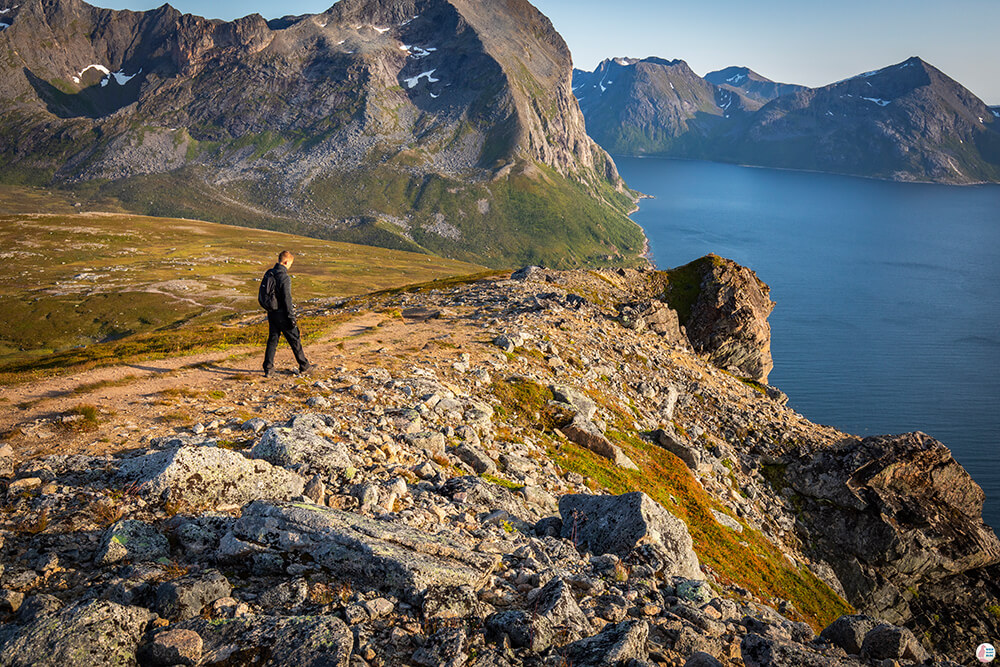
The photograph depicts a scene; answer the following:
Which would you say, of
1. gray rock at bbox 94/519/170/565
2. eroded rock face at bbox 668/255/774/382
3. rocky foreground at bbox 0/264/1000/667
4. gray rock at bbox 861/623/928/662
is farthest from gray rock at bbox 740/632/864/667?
eroded rock face at bbox 668/255/774/382

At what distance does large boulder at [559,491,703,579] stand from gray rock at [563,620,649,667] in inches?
169

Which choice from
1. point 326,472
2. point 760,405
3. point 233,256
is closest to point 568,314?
point 760,405

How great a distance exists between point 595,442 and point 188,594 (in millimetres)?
16867

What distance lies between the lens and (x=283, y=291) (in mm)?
17781

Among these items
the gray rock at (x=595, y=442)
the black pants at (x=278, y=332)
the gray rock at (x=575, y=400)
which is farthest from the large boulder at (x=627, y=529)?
the black pants at (x=278, y=332)

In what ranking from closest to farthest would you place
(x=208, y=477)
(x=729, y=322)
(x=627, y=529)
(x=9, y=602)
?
(x=9, y=602) < (x=208, y=477) < (x=627, y=529) < (x=729, y=322)

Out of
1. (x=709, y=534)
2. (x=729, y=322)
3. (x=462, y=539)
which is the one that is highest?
(x=462, y=539)

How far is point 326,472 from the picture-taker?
12203mm

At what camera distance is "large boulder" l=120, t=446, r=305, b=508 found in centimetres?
1020

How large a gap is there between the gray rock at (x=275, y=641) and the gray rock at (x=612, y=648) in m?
3.73

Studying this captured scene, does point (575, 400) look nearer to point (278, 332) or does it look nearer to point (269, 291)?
point (278, 332)

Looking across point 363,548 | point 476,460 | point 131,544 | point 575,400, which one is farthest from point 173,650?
point 575,400

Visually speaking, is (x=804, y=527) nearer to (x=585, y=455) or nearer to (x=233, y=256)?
(x=585, y=455)

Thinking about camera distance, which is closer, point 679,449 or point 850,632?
point 850,632
